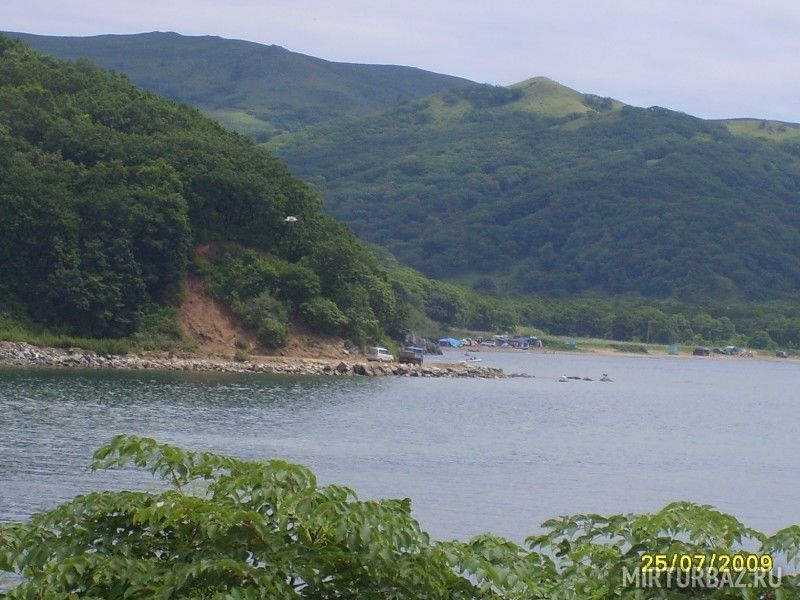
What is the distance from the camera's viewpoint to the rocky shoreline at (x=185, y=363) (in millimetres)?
62812

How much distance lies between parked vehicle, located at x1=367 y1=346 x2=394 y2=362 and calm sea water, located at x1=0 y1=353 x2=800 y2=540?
13.8 ft

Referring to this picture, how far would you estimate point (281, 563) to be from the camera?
7465mm

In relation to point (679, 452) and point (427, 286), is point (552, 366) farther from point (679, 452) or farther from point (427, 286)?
point (679, 452)

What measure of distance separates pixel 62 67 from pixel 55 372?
35.3 metres

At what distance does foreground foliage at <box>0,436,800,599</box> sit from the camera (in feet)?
24.2

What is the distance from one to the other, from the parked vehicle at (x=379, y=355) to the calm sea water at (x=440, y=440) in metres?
4.19

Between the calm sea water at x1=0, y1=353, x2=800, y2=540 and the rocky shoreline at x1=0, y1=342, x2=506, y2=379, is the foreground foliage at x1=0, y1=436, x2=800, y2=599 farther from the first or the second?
the rocky shoreline at x1=0, y1=342, x2=506, y2=379

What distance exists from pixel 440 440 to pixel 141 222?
3110 centimetres

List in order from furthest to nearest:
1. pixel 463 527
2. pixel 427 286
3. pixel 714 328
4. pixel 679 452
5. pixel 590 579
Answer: pixel 714 328
pixel 427 286
pixel 679 452
pixel 463 527
pixel 590 579

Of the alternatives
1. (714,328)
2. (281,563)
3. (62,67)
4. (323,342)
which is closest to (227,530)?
(281,563)

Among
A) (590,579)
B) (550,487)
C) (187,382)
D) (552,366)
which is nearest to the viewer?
(590,579)
